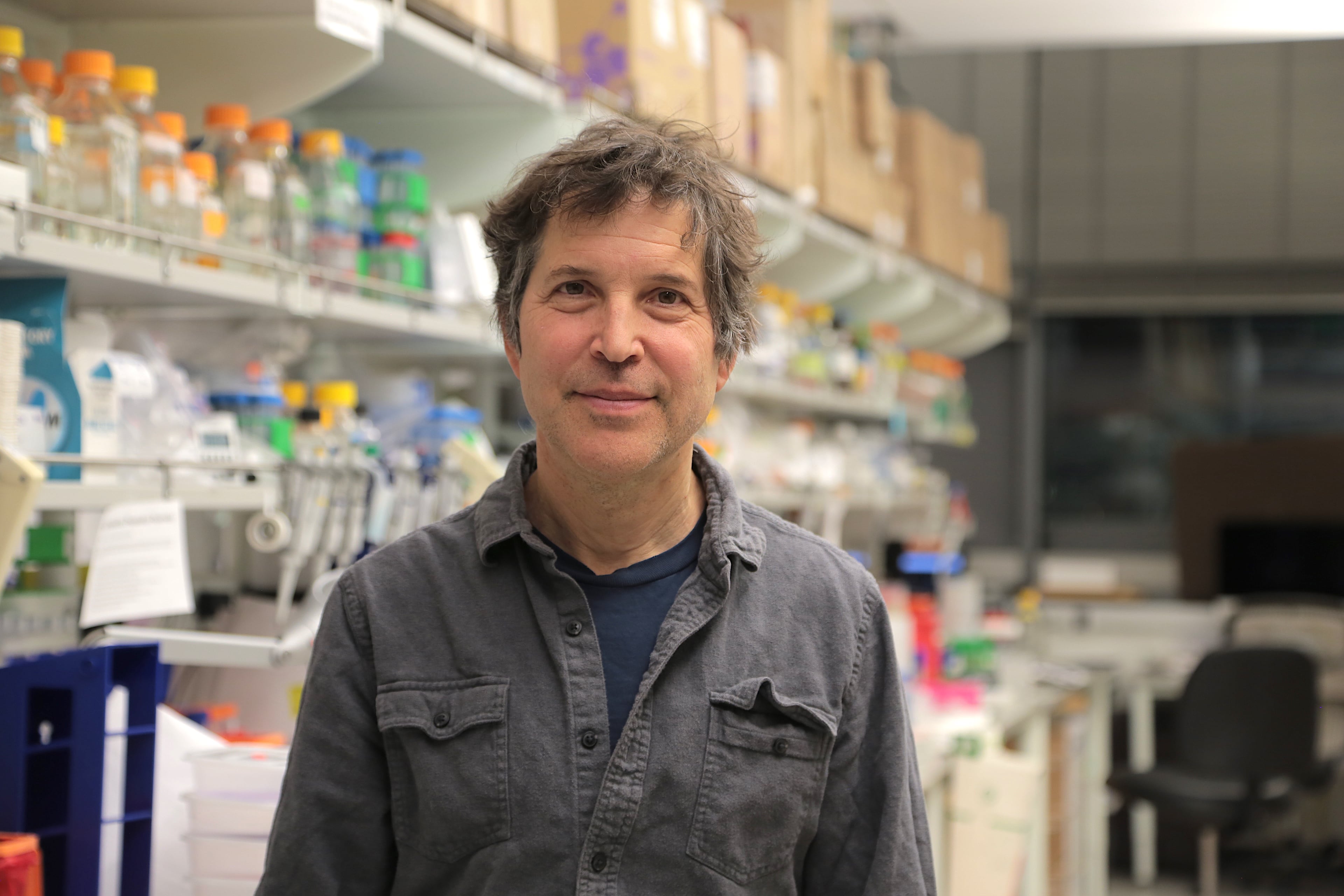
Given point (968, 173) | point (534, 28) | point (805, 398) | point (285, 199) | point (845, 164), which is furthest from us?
point (968, 173)

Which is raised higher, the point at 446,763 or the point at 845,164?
the point at 845,164

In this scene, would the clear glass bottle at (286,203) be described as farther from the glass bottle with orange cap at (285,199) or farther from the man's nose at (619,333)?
the man's nose at (619,333)

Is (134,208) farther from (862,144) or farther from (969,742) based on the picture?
(862,144)

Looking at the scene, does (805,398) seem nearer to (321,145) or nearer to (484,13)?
(484,13)

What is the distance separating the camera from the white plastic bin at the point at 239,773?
1.61 meters

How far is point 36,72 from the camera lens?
1.69 meters

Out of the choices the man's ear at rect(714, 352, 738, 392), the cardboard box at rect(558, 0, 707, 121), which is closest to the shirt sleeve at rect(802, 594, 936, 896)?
the man's ear at rect(714, 352, 738, 392)

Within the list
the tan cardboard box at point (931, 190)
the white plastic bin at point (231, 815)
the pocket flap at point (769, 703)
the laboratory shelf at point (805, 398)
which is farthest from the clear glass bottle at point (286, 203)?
the tan cardboard box at point (931, 190)

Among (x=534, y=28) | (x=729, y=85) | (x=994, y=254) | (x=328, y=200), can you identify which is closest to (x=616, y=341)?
(x=328, y=200)

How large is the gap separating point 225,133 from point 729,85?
1.69m

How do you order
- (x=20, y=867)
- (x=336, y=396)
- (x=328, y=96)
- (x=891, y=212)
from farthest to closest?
(x=891, y=212), (x=328, y=96), (x=336, y=396), (x=20, y=867)

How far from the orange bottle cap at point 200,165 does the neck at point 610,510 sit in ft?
2.41

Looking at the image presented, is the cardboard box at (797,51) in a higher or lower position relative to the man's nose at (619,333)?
higher

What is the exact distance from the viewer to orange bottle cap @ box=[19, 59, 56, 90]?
1688 millimetres
